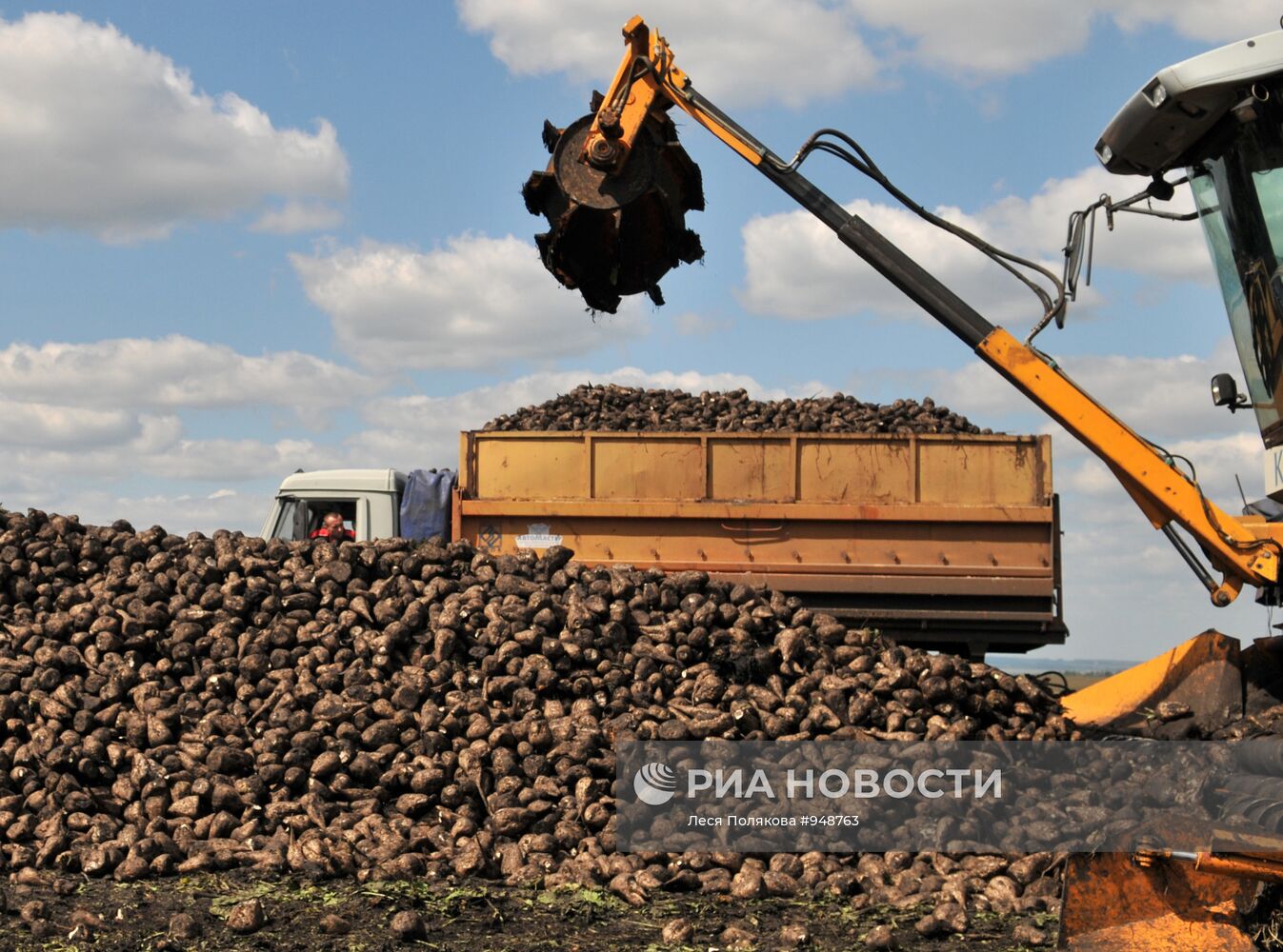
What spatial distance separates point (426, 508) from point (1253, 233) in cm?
841

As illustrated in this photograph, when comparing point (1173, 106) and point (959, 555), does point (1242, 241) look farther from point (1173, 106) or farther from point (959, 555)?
point (959, 555)

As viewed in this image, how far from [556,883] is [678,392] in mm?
9734

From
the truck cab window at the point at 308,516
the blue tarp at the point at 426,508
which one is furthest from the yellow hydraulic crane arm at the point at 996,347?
the truck cab window at the point at 308,516

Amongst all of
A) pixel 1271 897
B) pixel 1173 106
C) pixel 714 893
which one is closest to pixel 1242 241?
pixel 1173 106

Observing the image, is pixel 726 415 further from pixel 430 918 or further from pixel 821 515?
pixel 430 918

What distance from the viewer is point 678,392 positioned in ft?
53.5

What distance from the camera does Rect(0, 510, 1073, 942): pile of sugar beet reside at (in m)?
7.43

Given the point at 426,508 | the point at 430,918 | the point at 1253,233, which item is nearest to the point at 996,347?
the point at 1253,233

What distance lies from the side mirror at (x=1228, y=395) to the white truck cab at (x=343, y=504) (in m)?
8.20

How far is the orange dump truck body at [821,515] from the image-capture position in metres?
12.2

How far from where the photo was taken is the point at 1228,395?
7215 millimetres

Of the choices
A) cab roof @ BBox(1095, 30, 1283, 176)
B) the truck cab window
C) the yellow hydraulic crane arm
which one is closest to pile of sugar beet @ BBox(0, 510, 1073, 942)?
the yellow hydraulic crane arm

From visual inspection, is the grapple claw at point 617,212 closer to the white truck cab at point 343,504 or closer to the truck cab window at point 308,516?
the white truck cab at point 343,504

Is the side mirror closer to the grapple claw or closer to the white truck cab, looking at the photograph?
the grapple claw
